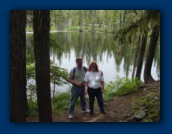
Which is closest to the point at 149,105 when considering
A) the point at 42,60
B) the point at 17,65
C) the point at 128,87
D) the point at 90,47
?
the point at 128,87

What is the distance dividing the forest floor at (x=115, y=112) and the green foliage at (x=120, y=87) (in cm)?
10

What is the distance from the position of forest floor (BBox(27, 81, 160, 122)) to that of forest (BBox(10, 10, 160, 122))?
19cm

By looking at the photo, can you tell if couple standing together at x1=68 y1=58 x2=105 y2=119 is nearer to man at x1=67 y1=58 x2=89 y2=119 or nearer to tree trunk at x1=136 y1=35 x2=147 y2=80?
man at x1=67 y1=58 x2=89 y2=119

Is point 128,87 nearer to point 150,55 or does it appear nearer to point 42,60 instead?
point 150,55

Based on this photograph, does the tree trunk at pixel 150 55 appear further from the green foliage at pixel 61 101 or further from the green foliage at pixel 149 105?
the green foliage at pixel 61 101

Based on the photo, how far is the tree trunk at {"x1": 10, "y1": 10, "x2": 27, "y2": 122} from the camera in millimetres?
3100

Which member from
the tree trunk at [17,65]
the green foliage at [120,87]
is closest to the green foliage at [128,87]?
the green foliage at [120,87]

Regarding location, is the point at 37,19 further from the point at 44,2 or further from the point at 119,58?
the point at 119,58

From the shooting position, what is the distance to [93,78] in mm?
3721

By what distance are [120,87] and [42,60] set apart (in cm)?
140

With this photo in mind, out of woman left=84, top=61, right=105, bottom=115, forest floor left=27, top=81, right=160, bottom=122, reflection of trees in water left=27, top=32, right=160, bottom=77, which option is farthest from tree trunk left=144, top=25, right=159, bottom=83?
woman left=84, top=61, right=105, bottom=115

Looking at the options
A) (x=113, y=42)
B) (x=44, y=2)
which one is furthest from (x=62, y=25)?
(x=113, y=42)

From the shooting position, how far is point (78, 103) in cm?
377

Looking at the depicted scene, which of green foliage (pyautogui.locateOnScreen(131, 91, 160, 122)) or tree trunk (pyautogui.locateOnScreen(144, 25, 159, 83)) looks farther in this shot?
tree trunk (pyautogui.locateOnScreen(144, 25, 159, 83))
